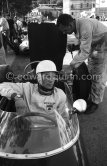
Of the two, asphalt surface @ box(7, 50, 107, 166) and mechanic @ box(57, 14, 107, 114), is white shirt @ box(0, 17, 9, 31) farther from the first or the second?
mechanic @ box(57, 14, 107, 114)

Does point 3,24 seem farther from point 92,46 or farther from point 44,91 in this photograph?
point 44,91

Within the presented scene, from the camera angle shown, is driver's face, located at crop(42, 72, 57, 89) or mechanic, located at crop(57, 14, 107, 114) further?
mechanic, located at crop(57, 14, 107, 114)

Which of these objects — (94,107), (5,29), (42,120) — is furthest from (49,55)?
(5,29)

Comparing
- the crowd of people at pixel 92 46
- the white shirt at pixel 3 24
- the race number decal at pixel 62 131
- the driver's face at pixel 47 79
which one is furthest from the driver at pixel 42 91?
the white shirt at pixel 3 24

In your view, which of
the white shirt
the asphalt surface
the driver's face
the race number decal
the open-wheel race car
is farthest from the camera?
the white shirt

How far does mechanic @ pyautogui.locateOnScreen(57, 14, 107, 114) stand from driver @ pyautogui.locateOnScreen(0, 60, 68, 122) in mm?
1192

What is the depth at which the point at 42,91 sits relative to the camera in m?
2.84

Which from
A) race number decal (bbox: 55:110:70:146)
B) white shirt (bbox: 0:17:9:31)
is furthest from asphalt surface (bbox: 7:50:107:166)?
white shirt (bbox: 0:17:9:31)

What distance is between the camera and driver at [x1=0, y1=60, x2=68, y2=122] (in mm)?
2787

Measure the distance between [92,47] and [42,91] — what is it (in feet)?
6.12

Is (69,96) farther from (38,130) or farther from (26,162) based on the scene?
(26,162)

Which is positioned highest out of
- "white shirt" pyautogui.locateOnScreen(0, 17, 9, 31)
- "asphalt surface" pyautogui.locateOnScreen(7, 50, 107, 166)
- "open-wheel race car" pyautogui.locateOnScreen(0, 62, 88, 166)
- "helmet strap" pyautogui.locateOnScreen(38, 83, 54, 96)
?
"helmet strap" pyautogui.locateOnScreen(38, 83, 54, 96)

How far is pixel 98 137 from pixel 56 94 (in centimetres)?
124

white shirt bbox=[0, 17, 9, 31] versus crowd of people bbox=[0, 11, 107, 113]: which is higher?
crowd of people bbox=[0, 11, 107, 113]
